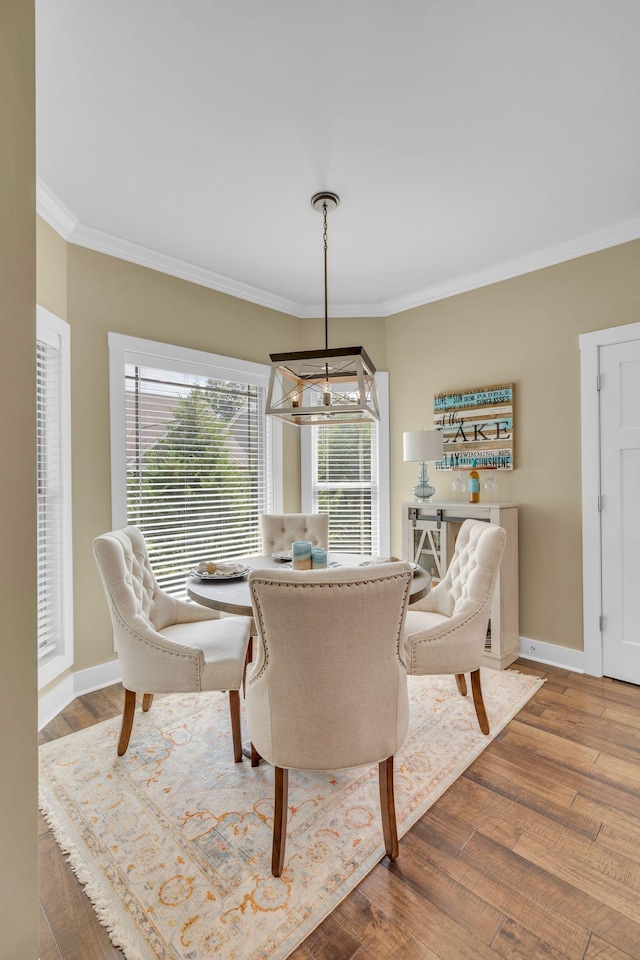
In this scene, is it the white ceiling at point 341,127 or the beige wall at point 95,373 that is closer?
the white ceiling at point 341,127

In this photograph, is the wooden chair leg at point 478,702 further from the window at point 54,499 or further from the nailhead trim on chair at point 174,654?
the window at point 54,499

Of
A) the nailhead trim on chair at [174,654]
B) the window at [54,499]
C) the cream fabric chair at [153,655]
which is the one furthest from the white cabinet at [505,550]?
the window at [54,499]

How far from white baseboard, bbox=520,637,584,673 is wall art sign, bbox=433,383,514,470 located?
1296mm

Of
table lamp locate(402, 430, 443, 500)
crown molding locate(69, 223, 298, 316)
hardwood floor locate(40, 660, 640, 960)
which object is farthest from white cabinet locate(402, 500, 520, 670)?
crown molding locate(69, 223, 298, 316)

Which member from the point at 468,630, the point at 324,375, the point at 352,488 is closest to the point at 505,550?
the point at 468,630

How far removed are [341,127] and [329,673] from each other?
2233mm

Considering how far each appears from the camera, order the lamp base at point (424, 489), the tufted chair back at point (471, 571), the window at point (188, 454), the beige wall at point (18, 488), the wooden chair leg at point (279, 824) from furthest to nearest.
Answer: the lamp base at point (424, 489) < the window at point (188, 454) < the tufted chair back at point (471, 571) < the wooden chair leg at point (279, 824) < the beige wall at point (18, 488)

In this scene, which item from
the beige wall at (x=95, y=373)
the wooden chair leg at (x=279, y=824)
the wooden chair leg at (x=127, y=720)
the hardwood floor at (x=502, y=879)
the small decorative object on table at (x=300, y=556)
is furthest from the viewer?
the beige wall at (x=95, y=373)

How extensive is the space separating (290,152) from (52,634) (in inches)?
115

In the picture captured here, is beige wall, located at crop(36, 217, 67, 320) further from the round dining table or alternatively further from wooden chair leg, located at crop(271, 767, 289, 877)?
wooden chair leg, located at crop(271, 767, 289, 877)

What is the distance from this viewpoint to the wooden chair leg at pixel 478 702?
2342 mm

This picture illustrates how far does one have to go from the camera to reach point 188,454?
11.3 ft

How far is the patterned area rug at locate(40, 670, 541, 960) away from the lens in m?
1.37

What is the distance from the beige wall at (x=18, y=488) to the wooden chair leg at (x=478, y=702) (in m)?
1.94
